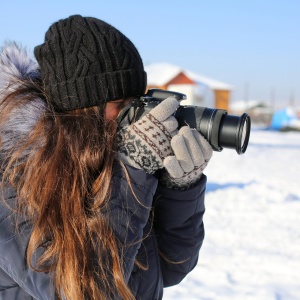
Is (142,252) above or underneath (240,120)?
underneath

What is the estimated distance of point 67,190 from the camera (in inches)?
43.4

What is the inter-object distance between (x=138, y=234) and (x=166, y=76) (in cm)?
1901

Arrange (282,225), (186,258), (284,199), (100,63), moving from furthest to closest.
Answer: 1. (284,199)
2. (282,225)
3. (186,258)
4. (100,63)

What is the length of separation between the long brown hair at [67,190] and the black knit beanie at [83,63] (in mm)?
46

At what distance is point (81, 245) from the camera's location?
1060 millimetres

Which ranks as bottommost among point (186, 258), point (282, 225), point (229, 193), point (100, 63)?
point (229, 193)

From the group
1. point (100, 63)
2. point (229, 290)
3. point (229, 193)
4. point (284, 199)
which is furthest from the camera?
point (229, 193)

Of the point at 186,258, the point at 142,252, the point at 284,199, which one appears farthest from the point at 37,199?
the point at 284,199

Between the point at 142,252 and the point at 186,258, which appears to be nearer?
the point at 142,252

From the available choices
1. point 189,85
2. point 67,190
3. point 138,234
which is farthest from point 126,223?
point 189,85

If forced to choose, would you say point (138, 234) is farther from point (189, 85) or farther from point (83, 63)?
point (189, 85)

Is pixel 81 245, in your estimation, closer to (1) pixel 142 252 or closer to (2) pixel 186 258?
(1) pixel 142 252

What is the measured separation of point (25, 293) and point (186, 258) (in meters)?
0.52

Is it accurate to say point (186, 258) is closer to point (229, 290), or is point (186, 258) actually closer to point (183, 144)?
point (183, 144)
